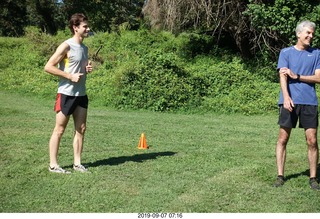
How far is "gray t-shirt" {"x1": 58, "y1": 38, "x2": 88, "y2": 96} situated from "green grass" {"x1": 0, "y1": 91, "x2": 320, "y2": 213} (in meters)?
1.11

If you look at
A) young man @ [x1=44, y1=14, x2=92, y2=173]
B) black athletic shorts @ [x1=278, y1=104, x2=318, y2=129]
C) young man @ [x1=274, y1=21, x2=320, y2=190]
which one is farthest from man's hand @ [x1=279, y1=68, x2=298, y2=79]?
young man @ [x1=44, y1=14, x2=92, y2=173]

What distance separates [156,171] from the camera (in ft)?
21.0

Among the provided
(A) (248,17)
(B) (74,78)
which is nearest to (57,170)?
(B) (74,78)

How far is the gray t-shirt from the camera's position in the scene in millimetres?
6008

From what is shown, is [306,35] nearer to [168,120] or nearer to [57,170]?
[57,170]

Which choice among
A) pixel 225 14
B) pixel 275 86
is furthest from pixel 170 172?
pixel 225 14

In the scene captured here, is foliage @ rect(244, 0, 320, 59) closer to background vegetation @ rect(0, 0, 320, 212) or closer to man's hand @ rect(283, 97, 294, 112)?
background vegetation @ rect(0, 0, 320, 212)

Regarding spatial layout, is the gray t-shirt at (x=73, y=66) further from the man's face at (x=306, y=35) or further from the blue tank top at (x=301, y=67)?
the man's face at (x=306, y=35)

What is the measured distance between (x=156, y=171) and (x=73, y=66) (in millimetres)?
1829

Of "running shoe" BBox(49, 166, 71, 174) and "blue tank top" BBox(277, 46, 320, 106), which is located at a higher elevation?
"blue tank top" BBox(277, 46, 320, 106)

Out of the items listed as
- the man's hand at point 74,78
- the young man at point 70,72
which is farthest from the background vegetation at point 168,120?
the man's hand at point 74,78

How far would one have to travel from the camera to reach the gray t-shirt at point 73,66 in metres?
6.01

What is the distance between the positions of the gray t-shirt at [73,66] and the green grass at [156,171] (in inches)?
43.9

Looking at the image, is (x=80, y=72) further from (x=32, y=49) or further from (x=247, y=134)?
(x=32, y=49)
